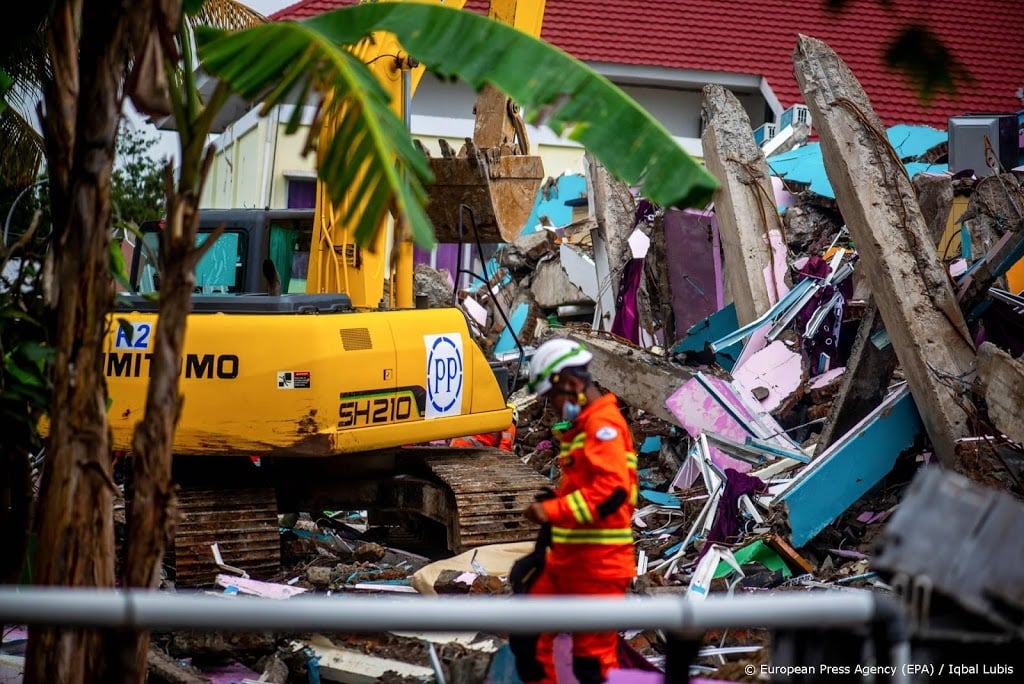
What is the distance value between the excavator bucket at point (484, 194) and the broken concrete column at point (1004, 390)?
10.4 feet

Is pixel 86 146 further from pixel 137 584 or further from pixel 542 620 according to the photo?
pixel 542 620

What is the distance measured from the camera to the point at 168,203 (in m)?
3.55

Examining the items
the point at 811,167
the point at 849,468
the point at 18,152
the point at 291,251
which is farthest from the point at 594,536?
the point at 811,167

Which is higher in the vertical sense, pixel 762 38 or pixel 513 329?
pixel 762 38

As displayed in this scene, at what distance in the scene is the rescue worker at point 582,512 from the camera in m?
4.19

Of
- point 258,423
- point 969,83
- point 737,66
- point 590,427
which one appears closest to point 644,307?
point 258,423

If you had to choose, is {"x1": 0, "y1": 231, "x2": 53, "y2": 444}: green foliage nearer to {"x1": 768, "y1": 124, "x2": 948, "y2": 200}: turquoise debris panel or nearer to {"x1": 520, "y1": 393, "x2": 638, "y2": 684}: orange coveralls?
{"x1": 520, "y1": 393, "x2": 638, "y2": 684}: orange coveralls

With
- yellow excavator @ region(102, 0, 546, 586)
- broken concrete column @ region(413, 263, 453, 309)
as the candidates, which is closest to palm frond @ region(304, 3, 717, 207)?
yellow excavator @ region(102, 0, 546, 586)

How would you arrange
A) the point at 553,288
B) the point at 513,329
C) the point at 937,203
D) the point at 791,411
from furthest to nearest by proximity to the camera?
the point at 553,288
the point at 513,329
the point at 937,203
the point at 791,411

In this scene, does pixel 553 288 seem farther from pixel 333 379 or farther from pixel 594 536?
pixel 594 536

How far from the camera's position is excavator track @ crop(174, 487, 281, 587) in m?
7.17

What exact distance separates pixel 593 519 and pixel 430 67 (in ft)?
5.31

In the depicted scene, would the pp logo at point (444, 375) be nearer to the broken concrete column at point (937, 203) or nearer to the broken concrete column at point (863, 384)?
the broken concrete column at point (863, 384)

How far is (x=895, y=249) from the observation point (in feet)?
23.7
